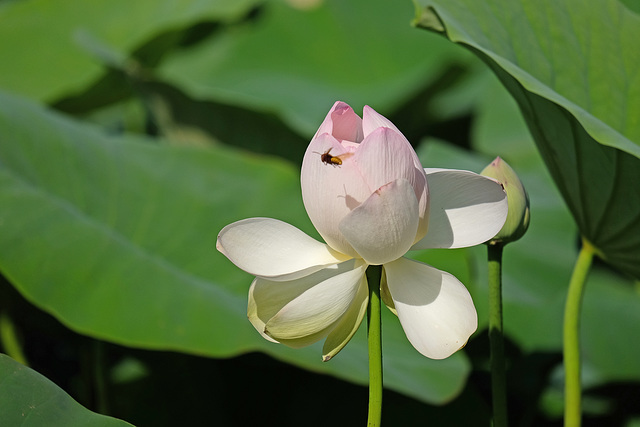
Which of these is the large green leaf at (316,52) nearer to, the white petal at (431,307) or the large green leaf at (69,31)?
the large green leaf at (69,31)

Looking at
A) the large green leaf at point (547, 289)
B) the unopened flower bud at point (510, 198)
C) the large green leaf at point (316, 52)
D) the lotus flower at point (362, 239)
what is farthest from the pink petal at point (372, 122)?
the large green leaf at point (316, 52)

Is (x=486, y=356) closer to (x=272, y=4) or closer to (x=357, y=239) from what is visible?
(x=357, y=239)

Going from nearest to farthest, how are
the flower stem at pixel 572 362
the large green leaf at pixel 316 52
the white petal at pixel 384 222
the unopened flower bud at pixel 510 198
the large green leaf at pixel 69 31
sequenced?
the white petal at pixel 384 222 → the unopened flower bud at pixel 510 198 → the flower stem at pixel 572 362 → the large green leaf at pixel 69 31 → the large green leaf at pixel 316 52

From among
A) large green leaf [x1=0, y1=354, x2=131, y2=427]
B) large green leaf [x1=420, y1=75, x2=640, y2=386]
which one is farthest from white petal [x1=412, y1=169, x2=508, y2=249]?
large green leaf [x1=420, y1=75, x2=640, y2=386]

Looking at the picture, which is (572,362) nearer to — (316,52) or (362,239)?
(362,239)

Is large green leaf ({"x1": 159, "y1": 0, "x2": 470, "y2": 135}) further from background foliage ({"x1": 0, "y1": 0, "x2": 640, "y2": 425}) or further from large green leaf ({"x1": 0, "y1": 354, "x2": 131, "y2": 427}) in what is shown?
large green leaf ({"x1": 0, "y1": 354, "x2": 131, "y2": 427})

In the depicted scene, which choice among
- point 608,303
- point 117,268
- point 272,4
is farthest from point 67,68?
point 608,303
